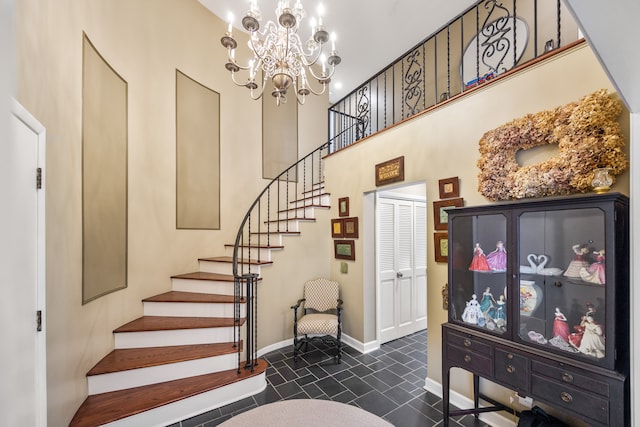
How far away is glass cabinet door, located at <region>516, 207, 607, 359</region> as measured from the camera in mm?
1538

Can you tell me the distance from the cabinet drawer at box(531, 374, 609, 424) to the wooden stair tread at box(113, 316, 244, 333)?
2608mm

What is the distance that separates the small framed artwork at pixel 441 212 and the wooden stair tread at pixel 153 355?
2.49 m

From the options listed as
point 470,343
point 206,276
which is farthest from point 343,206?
point 470,343

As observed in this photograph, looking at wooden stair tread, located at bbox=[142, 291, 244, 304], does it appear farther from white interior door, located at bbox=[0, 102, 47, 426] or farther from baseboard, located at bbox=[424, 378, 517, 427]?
baseboard, located at bbox=[424, 378, 517, 427]

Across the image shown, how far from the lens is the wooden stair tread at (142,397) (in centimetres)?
203

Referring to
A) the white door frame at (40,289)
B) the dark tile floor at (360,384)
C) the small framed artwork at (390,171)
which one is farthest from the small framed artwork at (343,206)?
the white door frame at (40,289)

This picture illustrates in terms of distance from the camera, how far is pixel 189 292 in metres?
3.47

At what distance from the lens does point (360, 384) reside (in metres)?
2.82

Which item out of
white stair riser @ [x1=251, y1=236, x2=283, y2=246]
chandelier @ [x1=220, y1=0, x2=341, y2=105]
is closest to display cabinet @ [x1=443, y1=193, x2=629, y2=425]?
chandelier @ [x1=220, y1=0, x2=341, y2=105]

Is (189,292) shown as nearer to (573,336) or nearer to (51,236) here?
(51,236)

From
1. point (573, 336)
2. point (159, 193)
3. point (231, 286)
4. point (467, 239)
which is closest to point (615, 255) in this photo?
point (573, 336)

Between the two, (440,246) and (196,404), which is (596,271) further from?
(196,404)

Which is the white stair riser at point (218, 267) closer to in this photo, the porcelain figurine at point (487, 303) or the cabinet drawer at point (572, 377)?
the porcelain figurine at point (487, 303)

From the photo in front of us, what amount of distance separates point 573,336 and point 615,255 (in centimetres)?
57
